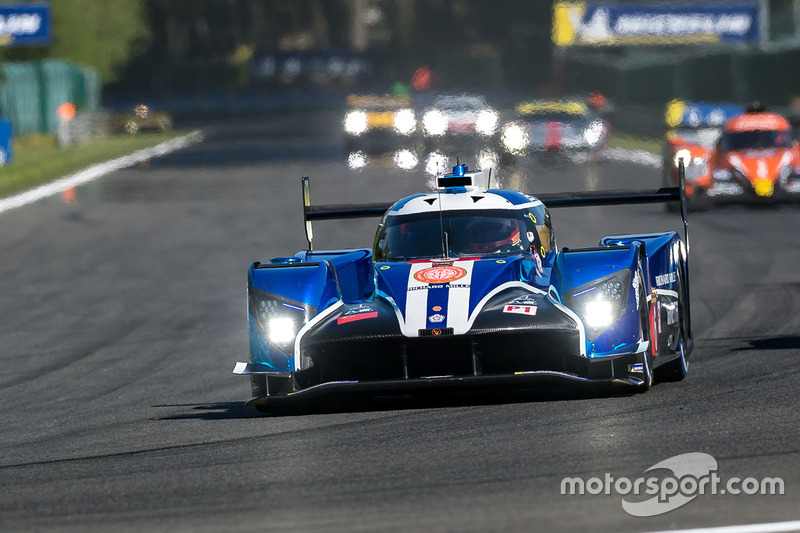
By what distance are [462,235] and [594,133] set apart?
1140 inches

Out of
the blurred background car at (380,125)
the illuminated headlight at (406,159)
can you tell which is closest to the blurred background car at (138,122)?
the blurred background car at (380,125)

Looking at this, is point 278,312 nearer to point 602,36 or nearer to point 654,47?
point 602,36

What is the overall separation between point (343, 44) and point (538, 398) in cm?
9705

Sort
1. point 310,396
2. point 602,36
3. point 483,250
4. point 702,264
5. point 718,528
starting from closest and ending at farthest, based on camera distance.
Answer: point 718,528
point 310,396
point 483,250
point 702,264
point 602,36

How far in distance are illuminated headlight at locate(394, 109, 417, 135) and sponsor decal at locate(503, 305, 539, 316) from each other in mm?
34820

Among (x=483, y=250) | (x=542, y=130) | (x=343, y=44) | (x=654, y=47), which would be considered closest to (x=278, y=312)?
(x=483, y=250)

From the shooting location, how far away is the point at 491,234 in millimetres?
10000

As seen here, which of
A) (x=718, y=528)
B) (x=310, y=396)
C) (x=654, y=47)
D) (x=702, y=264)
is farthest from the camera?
(x=654, y=47)

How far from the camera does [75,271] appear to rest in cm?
1847

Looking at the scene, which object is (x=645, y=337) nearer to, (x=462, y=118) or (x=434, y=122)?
(x=462, y=118)

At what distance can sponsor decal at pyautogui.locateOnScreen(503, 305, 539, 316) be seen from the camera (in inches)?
343

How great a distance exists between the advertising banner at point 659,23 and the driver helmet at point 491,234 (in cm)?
5119

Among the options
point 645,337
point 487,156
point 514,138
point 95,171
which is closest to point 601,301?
point 645,337

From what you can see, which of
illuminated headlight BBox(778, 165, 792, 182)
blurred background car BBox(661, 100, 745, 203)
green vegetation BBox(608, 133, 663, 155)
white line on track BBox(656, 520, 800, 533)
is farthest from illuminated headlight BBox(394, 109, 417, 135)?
white line on track BBox(656, 520, 800, 533)
